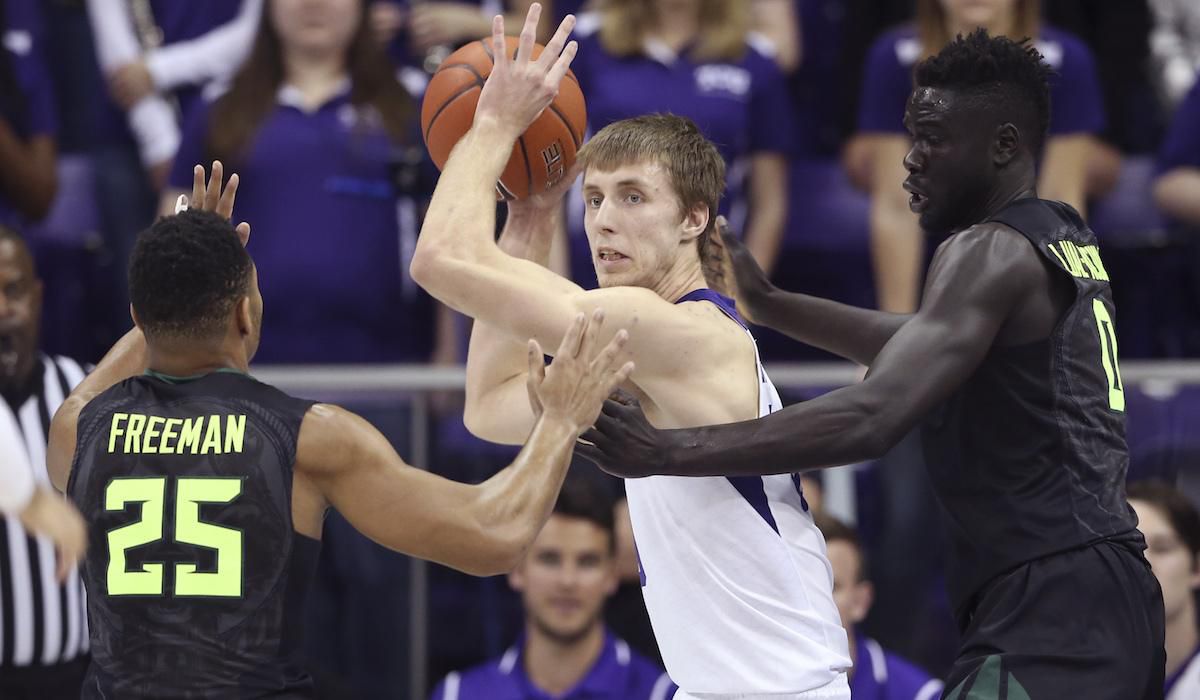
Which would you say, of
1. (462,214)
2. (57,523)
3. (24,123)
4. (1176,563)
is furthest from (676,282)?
(24,123)

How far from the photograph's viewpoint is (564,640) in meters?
6.35

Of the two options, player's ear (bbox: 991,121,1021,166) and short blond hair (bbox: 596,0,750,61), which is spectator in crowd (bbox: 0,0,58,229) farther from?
player's ear (bbox: 991,121,1021,166)

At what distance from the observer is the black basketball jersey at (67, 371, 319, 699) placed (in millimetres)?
3902

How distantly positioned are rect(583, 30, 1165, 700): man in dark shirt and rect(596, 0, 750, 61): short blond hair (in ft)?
10.0

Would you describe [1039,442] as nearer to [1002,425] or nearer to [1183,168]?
[1002,425]

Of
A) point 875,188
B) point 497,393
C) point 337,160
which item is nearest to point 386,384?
point 337,160

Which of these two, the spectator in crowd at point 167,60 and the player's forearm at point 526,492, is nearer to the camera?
the player's forearm at point 526,492

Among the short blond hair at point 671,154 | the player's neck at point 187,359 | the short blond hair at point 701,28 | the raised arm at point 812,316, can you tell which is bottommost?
the player's neck at point 187,359

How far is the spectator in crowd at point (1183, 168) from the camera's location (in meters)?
7.41

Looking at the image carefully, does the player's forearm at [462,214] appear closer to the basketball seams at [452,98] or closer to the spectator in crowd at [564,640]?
the basketball seams at [452,98]

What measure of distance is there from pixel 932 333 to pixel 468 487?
3.82ft

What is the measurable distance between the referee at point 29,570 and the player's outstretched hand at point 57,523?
2726 mm

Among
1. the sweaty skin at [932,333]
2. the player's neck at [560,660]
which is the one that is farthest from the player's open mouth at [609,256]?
the player's neck at [560,660]

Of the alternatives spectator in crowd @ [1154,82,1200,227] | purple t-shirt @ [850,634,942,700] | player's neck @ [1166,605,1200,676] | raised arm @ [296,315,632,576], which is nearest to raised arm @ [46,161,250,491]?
raised arm @ [296,315,632,576]
